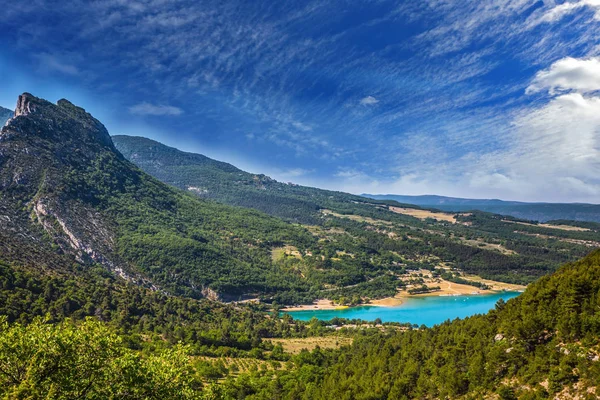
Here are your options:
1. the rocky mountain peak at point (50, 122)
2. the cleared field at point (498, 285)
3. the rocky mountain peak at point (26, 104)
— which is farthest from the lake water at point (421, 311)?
the rocky mountain peak at point (26, 104)

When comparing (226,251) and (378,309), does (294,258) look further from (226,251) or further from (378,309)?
(378,309)

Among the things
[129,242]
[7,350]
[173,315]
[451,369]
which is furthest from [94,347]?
[129,242]

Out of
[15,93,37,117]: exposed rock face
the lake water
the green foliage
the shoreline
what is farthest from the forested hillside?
[15,93,37,117]: exposed rock face

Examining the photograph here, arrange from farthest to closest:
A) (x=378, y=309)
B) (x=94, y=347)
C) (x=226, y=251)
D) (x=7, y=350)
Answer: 1. (x=226, y=251)
2. (x=378, y=309)
3. (x=94, y=347)
4. (x=7, y=350)

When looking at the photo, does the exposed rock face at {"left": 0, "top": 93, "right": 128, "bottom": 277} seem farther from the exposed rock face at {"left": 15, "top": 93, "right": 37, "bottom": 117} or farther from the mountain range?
the mountain range

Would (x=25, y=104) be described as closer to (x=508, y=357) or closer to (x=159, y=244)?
(x=159, y=244)

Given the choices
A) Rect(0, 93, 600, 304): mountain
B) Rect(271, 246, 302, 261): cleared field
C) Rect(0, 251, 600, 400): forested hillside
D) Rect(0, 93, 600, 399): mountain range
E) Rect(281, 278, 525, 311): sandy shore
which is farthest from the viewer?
Rect(271, 246, 302, 261): cleared field
